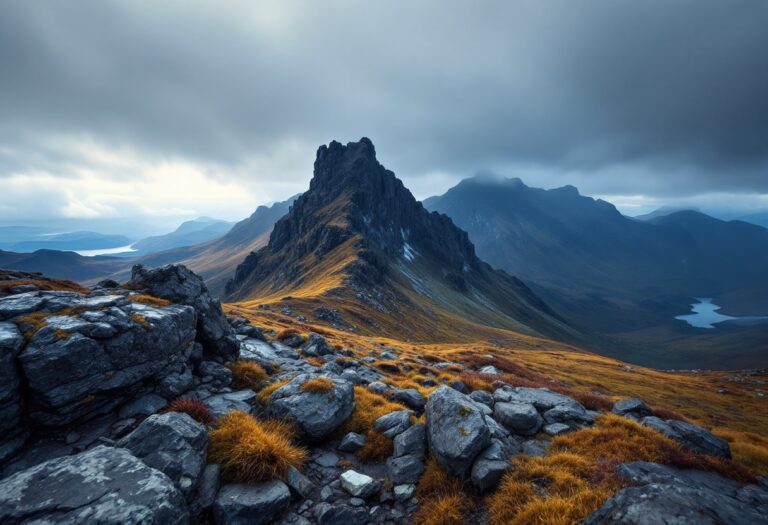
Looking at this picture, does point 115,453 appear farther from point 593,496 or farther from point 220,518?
point 593,496

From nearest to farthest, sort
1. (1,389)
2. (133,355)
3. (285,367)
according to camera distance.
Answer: (1,389)
(133,355)
(285,367)

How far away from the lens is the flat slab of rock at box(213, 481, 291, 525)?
28.7 feet

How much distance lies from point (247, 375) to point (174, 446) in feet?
25.5

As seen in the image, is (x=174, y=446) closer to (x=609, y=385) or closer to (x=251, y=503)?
(x=251, y=503)

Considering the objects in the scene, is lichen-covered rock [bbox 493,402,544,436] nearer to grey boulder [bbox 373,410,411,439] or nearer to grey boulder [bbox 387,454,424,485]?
grey boulder [bbox 373,410,411,439]

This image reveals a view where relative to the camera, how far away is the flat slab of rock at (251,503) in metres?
8.75

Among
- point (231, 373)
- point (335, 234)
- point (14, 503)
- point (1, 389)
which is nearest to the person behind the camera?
point (14, 503)

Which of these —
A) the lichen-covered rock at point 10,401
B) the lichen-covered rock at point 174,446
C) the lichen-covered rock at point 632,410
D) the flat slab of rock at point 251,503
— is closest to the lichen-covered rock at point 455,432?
the flat slab of rock at point 251,503

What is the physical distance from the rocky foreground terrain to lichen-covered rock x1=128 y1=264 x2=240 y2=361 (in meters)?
1.41

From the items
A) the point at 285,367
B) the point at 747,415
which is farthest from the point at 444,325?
the point at 285,367

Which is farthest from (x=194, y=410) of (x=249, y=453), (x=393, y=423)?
(x=393, y=423)

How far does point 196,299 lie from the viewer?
18406mm

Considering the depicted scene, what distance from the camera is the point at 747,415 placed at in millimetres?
56781

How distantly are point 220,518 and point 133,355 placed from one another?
721 cm
